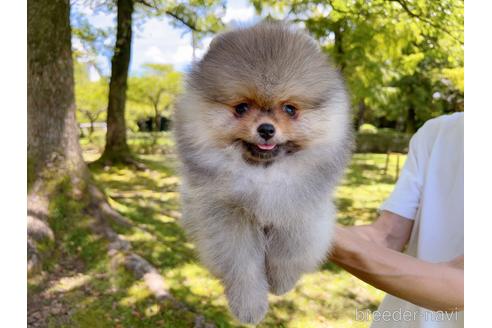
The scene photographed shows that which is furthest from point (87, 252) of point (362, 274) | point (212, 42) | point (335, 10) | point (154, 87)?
point (212, 42)

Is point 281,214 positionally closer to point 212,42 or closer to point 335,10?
point 212,42

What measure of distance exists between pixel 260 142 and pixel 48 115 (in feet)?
6.05

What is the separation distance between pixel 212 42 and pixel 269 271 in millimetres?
325

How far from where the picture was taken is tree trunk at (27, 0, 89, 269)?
199cm

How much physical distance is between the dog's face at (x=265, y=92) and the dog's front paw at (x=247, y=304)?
21 cm

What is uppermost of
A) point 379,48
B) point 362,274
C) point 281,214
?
point 379,48

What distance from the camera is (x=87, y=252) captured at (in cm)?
229

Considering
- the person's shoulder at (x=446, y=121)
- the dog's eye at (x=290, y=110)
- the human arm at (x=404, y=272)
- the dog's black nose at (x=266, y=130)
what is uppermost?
the person's shoulder at (x=446, y=121)

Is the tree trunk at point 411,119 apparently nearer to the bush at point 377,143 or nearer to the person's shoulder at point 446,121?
the bush at point 377,143

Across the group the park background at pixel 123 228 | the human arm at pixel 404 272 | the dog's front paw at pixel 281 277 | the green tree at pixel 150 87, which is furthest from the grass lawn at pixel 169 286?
the dog's front paw at pixel 281 277

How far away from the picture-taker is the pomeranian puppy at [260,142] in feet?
1.62

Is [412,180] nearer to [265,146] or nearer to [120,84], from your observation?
[265,146]
